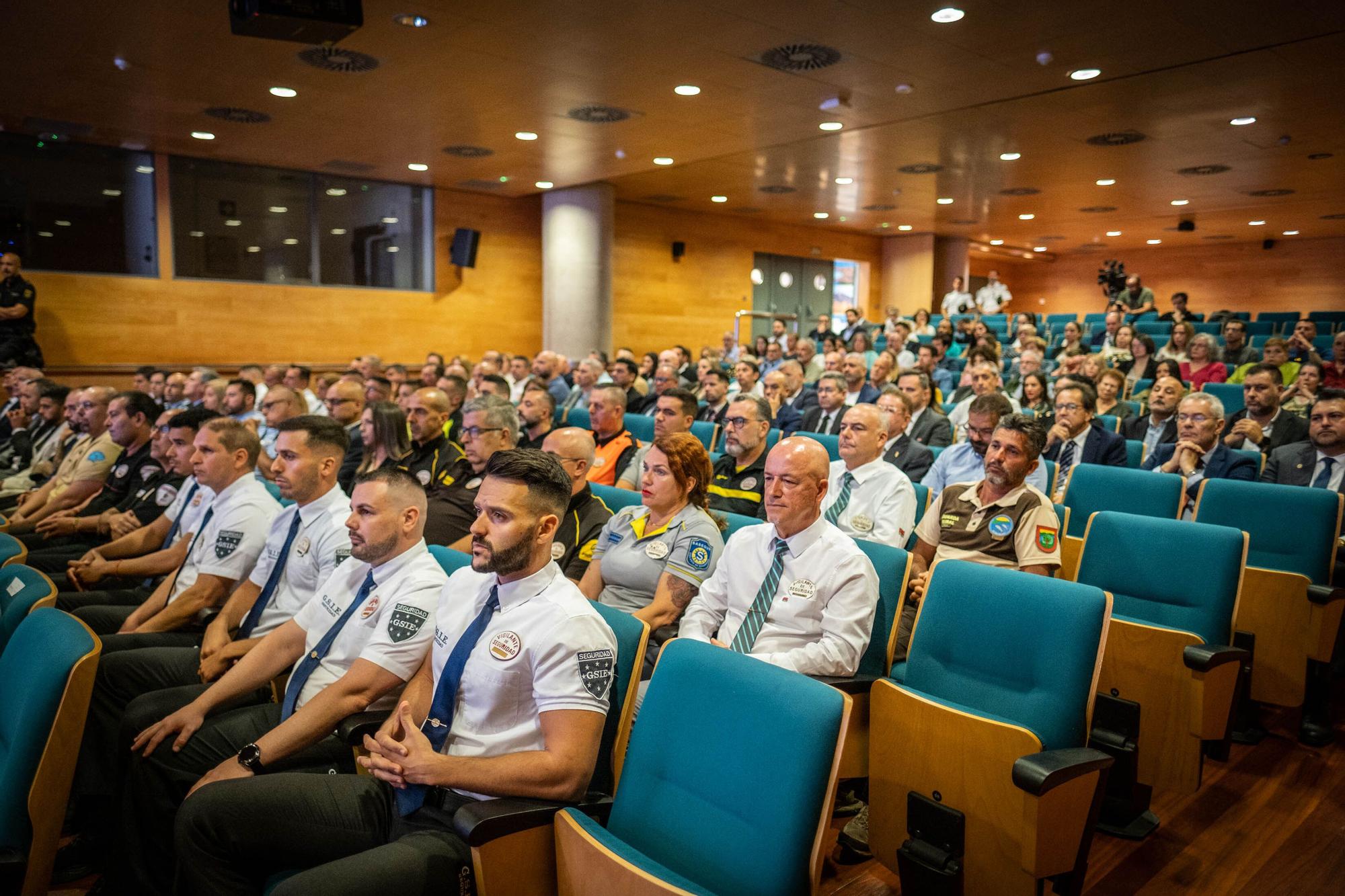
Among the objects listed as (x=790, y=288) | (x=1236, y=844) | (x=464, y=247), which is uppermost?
(x=464, y=247)

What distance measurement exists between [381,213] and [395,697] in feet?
33.3

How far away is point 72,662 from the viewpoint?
1730 millimetres

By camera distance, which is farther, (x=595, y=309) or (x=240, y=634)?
(x=595, y=309)

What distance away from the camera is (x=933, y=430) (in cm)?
512

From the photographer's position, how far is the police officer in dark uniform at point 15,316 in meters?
8.01

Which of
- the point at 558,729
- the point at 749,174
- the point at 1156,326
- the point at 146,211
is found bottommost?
the point at 558,729

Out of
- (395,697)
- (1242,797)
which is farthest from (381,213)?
(1242,797)

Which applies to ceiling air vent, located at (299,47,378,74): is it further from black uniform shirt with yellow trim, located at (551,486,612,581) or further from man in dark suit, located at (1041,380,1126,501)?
man in dark suit, located at (1041,380,1126,501)

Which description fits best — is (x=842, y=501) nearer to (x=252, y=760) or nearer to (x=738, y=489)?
(x=738, y=489)

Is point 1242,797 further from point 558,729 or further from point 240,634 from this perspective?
point 240,634

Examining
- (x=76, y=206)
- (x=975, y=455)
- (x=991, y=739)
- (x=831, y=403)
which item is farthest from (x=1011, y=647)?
(x=76, y=206)

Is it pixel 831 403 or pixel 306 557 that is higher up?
pixel 831 403

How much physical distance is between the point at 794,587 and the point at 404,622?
1.00 meters

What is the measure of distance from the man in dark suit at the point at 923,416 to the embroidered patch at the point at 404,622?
359cm
